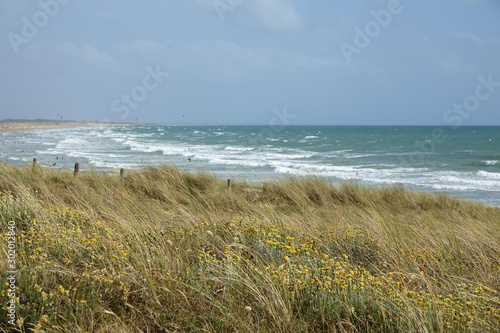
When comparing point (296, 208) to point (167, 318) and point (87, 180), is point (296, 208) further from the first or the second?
point (167, 318)

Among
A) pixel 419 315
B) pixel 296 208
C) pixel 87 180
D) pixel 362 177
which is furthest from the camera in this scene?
pixel 362 177

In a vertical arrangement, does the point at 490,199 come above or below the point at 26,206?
below

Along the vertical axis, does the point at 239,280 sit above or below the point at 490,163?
above

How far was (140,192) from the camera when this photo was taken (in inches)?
387

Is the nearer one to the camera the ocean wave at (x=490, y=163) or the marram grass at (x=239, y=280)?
the marram grass at (x=239, y=280)

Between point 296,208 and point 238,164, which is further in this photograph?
point 238,164

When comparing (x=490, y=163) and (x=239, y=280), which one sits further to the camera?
(x=490, y=163)

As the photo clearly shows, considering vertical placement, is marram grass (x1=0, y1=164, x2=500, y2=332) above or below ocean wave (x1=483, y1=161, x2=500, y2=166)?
above

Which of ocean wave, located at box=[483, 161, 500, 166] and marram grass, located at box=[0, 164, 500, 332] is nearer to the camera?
marram grass, located at box=[0, 164, 500, 332]

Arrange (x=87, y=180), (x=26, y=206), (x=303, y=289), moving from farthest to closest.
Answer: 1. (x=87, y=180)
2. (x=26, y=206)
3. (x=303, y=289)

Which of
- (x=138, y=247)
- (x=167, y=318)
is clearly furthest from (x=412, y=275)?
(x=138, y=247)

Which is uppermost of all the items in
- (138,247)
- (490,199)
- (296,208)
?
(138,247)

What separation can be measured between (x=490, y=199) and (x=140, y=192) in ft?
51.5

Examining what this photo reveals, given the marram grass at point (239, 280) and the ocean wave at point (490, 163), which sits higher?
the marram grass at point (239, 280)
